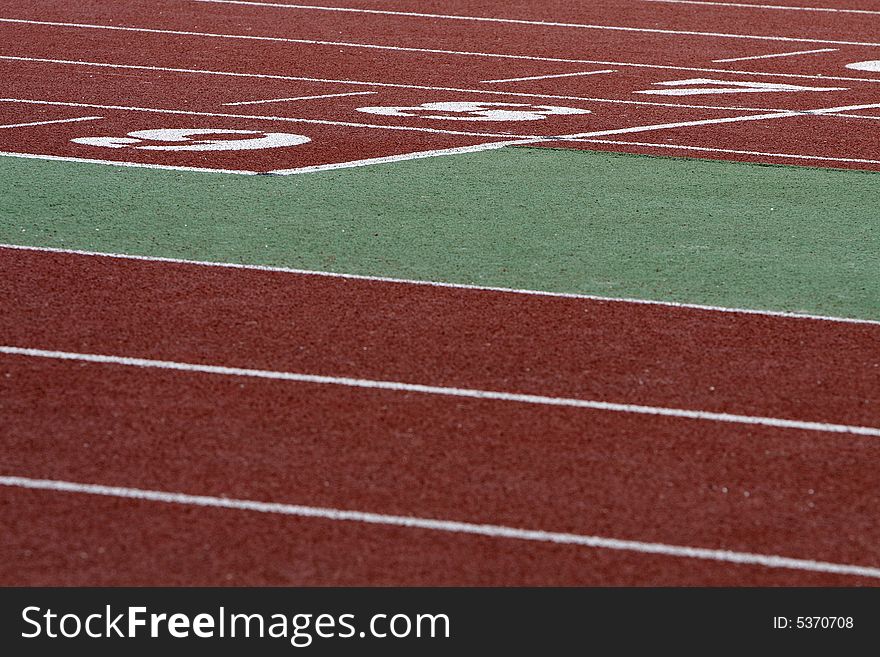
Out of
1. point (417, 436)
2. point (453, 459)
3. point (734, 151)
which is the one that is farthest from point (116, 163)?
point (453, 459)

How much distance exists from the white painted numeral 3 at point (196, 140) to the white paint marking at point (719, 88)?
4.45 metres

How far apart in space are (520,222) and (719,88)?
700cm

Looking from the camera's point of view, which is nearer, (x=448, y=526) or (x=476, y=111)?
(x=448, y=526)

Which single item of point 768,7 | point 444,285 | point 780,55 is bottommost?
point 768,7

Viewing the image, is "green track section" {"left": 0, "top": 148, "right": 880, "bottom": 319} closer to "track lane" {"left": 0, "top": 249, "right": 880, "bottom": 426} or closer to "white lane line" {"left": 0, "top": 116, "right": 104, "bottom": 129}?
"track lane" {"left": 0, "top": 249, "right": 880, "bottom": 426}

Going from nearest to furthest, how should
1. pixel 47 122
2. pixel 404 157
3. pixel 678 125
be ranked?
pixel 404 157 < pixel 47 122 < pixel 678 125

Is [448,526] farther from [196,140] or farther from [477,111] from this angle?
[477,111]

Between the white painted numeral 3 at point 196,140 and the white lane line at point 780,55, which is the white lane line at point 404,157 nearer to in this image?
the white painted numeral 3 at point 196,140

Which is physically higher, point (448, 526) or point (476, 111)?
point (448, 526)

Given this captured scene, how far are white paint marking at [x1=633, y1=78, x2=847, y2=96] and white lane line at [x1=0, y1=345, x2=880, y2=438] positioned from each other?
31.1 feet

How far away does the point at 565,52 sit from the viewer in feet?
62.7

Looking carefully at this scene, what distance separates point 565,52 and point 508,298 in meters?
11.6

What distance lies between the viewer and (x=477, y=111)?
1412 centimetres
